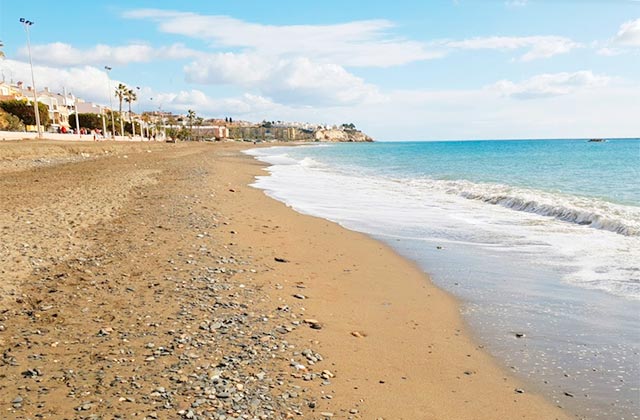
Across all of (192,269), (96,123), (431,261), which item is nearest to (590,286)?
(431,261)

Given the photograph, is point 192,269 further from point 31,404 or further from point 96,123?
point 96,123

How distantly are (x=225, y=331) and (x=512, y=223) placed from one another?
380 inches

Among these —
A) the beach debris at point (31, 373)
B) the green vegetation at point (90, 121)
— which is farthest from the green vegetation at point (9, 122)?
the beach debris at point (31, 373)

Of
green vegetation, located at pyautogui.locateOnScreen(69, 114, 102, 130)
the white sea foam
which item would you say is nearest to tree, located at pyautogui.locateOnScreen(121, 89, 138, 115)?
green vegetation, located at pyautogui.locateOnScreen(69, 114, 102, 130)

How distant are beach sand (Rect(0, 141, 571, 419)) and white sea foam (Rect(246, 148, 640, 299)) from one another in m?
2.29

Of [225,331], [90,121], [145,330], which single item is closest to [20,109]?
[90,121]

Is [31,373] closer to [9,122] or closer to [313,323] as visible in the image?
[313,323]

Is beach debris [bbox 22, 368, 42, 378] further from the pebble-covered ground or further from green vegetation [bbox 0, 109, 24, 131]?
green vegetation [bbox 0, 109, 24, 131]

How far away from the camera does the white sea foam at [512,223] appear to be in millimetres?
8039

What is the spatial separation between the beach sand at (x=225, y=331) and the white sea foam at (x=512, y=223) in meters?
2.29

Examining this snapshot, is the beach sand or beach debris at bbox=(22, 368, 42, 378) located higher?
beach debris at bbox=(22, 368, 42, 378)

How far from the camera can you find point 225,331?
4.82m

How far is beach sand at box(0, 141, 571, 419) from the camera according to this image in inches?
145

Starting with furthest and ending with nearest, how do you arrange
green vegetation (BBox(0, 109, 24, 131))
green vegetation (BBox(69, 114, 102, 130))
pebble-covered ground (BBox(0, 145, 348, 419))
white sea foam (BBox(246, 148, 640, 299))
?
green vegetation (BBox(69, 114, 102, 130))
green vegetation (BBox(0, 109, 24, 131))
white sea foam (BBox(246, 148, 640, 299))
pebble-covered ground (BBox(0, 145, 348, 419))
